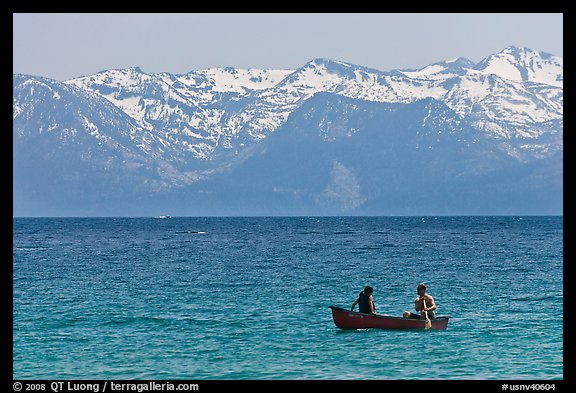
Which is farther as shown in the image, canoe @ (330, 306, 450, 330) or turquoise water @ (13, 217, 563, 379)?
A: canoe @ (330, 306, 450, 330)

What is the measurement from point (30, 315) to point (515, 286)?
35.1 m

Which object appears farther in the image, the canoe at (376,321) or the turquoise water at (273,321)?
the canoe at (376,321)

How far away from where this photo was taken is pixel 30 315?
52906mm

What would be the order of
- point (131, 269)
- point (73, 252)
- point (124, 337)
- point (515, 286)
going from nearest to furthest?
1. point (124, 337)
2. point (515, 286)
3. point (131, 269)
4. point (73, 252)

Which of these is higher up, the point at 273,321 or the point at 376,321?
the point at 376,321

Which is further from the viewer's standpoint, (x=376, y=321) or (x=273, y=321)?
(x=273, y=321)

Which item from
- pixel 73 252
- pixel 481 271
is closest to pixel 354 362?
pixel 481 271
